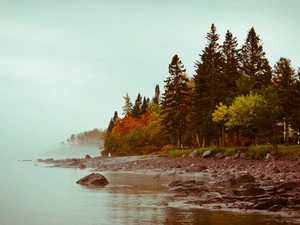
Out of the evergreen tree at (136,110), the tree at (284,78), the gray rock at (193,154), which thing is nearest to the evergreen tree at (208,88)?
the gray rock at (193,154)

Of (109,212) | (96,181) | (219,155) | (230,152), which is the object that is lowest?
(109,212)

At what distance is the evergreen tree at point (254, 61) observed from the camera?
2287 inches

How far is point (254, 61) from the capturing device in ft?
Answer: 195

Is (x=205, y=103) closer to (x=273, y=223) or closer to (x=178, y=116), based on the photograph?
(x=178, y=116)

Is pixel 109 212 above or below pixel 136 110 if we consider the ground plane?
below

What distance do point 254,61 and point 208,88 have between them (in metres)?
11.4

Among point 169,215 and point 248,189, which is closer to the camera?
point 169,215

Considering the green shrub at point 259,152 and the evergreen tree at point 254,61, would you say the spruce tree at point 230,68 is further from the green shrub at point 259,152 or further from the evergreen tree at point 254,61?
the green shrub at point 259,152

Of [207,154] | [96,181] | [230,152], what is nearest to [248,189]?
[96,181]

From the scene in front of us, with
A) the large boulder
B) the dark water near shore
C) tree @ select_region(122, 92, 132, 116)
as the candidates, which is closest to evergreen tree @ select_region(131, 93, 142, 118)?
tree @ select_region(122, 92, 132, 116)

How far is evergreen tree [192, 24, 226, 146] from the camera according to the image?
50750 mm

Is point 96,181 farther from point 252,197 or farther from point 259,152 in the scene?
point 259,152

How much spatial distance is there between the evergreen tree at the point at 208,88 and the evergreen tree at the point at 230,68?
67 centimetres

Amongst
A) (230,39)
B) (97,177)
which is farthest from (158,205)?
(230,39)
